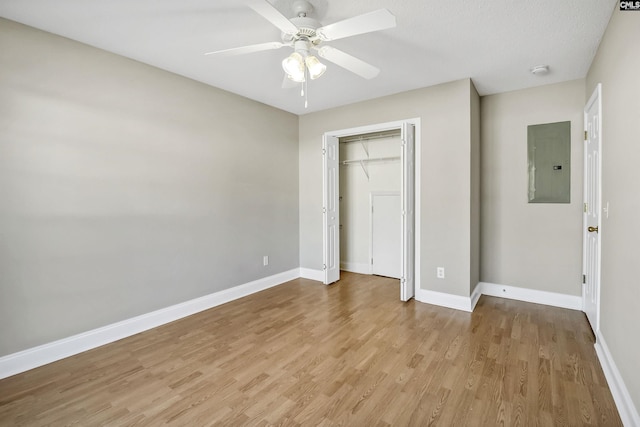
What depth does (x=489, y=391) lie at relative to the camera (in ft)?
6.47

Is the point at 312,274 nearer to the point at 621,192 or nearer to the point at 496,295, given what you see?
the point at 496,295

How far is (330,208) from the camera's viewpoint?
173 inches

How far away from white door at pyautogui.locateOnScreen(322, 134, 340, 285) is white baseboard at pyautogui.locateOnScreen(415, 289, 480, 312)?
129 cm

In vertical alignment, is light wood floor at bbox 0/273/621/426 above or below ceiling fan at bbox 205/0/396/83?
below

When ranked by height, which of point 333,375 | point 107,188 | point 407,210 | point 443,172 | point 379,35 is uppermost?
point 379,35

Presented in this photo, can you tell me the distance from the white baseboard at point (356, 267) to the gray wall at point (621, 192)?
298 cm

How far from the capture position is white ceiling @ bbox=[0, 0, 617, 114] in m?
2.01

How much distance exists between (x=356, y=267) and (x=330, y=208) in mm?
1309

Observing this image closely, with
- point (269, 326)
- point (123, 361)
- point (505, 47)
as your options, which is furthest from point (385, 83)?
point (123, 361)

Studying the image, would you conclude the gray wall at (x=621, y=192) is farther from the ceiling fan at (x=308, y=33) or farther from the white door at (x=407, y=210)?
the white door at (x=407, y=210)

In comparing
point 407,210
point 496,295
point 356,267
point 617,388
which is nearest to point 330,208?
point 407,210

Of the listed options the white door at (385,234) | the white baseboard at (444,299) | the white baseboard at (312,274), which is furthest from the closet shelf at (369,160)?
the white baseboard at (444,299)

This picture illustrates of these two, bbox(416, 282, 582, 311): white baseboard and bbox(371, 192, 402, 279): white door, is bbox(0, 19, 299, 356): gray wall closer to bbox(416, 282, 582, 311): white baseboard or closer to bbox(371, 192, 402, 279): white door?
bbox(371, 192, 402, 279): white door

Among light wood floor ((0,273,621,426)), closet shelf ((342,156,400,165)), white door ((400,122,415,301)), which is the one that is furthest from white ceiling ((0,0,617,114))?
light wood floor ((0,273,621,426))
